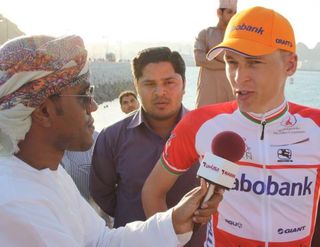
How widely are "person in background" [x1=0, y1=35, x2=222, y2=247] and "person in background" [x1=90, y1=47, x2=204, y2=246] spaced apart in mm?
803

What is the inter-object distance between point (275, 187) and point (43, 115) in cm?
120

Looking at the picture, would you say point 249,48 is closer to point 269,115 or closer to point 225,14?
point 269,115

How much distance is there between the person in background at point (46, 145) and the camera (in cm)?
180

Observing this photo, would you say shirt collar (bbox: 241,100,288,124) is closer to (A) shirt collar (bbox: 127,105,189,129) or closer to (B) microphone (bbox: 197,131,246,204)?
(B) microphone (bbox: 197,131,246,204)

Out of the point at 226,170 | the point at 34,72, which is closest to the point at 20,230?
the point at 34,72

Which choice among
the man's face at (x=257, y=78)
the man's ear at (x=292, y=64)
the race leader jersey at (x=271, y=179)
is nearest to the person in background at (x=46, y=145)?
the race leader jersey at (x=271, y=179)

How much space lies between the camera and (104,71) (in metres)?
49.2

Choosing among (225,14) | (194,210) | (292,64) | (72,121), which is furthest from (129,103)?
(194,210)

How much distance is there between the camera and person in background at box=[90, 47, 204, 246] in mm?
3127

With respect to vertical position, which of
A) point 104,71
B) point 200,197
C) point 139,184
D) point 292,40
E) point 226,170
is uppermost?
point 292,40

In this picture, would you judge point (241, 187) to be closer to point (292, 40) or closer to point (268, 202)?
point (268, 202)

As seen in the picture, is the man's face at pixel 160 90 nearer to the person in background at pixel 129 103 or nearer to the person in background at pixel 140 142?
the person in background at pixel 140 142

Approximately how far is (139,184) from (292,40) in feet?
4.39

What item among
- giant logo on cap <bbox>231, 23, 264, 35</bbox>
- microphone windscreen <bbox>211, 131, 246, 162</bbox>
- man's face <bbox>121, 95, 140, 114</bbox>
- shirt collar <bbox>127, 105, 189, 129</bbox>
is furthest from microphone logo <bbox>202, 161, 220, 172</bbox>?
man's face <bbox>121, 95, 140, 114</bbox>
